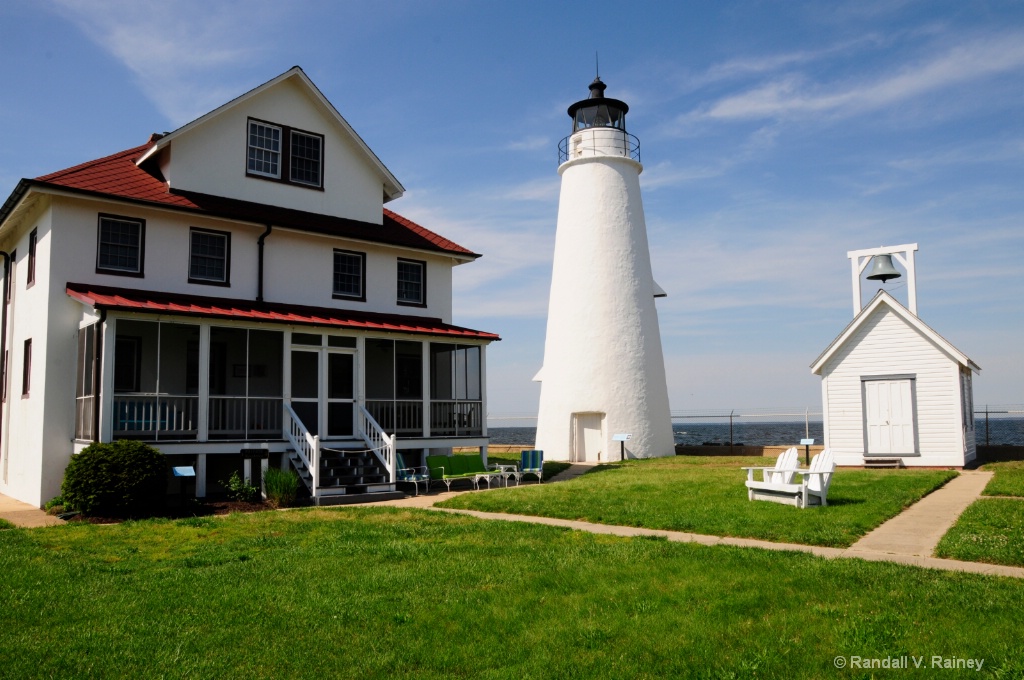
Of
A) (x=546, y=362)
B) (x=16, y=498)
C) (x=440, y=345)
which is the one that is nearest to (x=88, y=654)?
(x=16, y=498)

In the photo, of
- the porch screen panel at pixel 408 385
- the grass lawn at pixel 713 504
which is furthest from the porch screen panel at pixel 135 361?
the grass lawn at pixel 713 504

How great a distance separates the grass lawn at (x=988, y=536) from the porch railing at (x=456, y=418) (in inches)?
450

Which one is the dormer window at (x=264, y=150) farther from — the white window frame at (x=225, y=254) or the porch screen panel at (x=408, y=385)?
the porch screen panel at (x=408, y=385)

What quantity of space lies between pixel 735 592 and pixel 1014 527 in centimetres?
552

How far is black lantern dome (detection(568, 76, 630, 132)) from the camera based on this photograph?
1158 inches

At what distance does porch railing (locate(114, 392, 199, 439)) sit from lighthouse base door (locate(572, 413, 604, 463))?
46.7 ft

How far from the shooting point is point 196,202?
61.9 feet

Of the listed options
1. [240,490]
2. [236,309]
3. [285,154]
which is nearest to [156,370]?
[236,309]

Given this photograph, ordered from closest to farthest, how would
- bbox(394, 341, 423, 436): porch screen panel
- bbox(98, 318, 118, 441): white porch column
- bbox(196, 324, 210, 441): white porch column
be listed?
bbox(98, 318, 118, 441): white porch column → bbox(196, 324, 210, 441): white porch column → bbox(394, 341, 423, 436): porch screen panel

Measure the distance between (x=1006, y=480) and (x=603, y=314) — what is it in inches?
548

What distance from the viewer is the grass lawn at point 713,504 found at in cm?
1086

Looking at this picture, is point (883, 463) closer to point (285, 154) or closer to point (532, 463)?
point (532, 463)

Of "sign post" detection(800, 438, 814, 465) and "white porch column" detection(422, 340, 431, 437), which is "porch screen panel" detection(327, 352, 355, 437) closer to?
"white porch column" detection(422, 340, 431, 437)

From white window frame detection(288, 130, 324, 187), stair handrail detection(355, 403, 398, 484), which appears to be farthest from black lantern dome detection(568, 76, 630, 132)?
stair handrail detection(355, 403, 398, 484)
